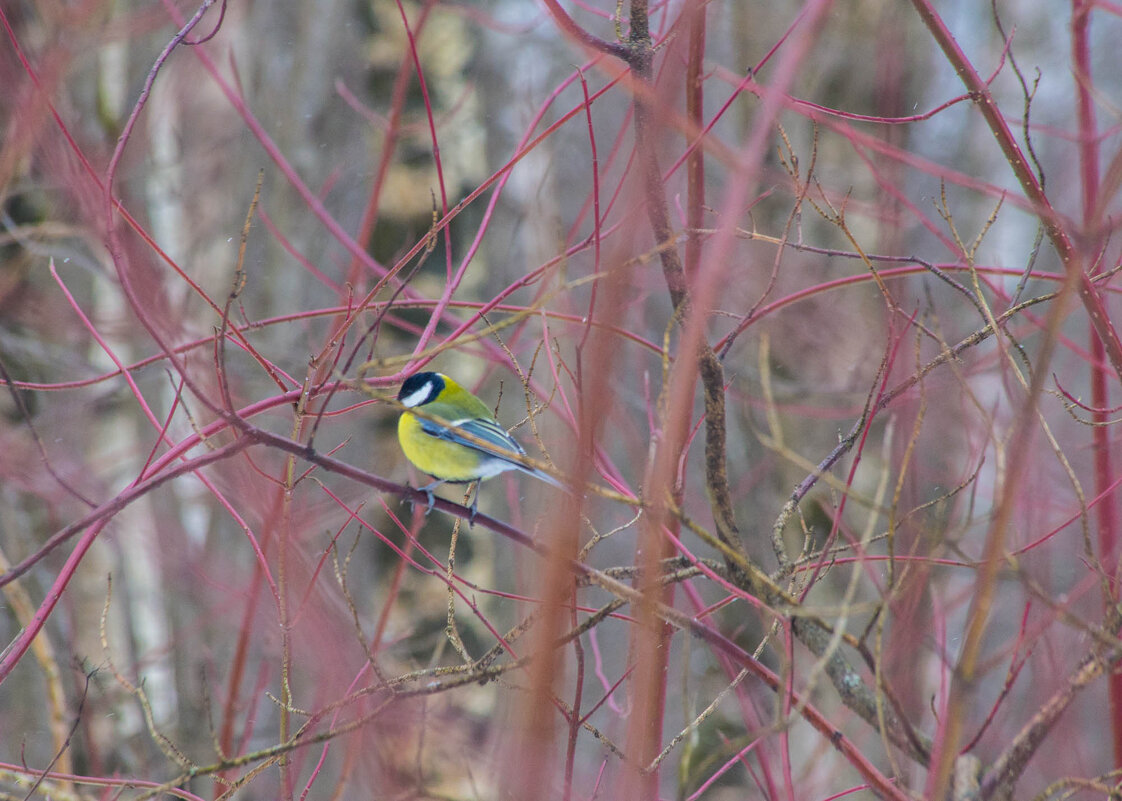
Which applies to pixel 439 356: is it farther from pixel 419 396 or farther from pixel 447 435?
pixel 447 435

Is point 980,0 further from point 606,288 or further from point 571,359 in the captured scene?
point 606,288

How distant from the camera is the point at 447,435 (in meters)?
A: 2.19

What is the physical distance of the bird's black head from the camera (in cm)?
243

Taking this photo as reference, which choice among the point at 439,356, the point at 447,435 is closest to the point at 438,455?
the point at 447,435

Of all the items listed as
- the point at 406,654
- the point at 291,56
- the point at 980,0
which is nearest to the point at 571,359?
the point at 406,654

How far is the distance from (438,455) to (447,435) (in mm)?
144

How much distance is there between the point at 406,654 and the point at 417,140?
228 centimetres

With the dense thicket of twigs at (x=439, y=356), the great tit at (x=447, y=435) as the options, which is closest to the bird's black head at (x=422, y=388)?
the great tit at (x=447, y=435)

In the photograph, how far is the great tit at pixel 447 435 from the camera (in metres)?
2.21

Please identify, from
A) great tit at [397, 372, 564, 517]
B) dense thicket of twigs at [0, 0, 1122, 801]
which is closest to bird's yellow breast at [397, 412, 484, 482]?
great tit at [397, 372, 564, 517]

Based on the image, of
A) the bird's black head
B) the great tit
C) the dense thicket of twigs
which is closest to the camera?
the dense thicket of twigs

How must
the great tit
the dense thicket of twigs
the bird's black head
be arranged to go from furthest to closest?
the bird's black head < the great tit < the dense thicket of twigs

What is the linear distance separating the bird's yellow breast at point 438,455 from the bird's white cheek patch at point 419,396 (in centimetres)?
7

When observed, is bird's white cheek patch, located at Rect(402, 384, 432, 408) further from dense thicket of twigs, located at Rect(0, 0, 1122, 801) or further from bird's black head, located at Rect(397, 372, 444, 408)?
dense thicket of twigs, located at Rect(0, 0, 1122, 801)
